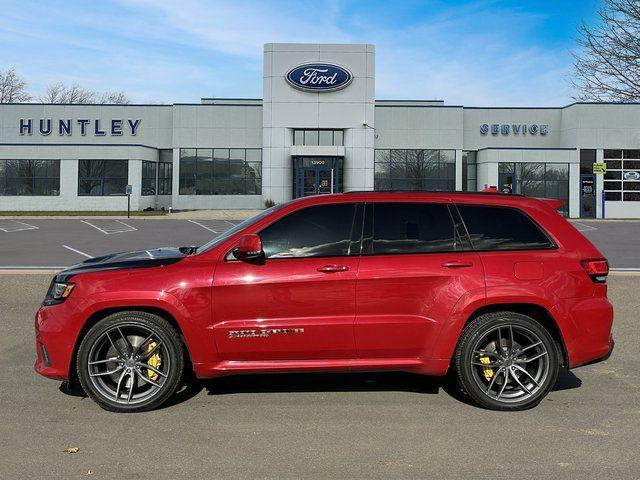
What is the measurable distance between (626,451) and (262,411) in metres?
2.55

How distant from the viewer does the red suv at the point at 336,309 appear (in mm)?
4594

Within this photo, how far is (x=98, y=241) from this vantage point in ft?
64.6

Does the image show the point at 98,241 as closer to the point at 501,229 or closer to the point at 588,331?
the point at 501,229

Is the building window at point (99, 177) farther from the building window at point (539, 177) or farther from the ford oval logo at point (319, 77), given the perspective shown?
the building window at point (539, 177)

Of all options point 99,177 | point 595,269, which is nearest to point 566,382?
point 595,269

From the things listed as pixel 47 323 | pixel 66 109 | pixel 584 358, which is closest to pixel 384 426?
pixel 584 358

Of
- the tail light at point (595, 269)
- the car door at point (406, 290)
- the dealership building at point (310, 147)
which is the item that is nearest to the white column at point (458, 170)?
the dealership building at point (310, 147)

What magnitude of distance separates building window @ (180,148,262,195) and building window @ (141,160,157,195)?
2185 mm

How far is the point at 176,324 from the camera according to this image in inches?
185

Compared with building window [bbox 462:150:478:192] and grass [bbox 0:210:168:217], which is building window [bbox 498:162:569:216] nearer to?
building window [bbox 462:150:478:192]

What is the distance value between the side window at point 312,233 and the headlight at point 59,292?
4.97 feet

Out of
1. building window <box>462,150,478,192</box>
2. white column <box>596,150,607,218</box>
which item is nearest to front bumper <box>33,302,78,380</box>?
building window <box>462,150,478,192</box>

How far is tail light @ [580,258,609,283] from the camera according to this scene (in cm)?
484

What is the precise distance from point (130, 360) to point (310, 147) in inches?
1424
